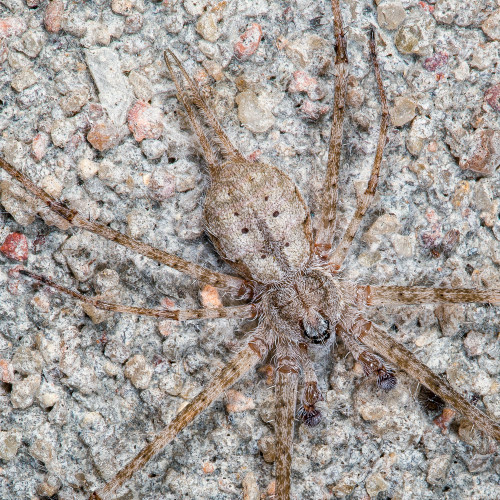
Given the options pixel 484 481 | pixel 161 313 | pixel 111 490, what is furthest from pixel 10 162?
pixel 484 481

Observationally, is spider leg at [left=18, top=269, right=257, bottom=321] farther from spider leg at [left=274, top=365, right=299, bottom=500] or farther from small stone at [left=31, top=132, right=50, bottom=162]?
small stone at [left=31, top=132, right=50, bottom=162]

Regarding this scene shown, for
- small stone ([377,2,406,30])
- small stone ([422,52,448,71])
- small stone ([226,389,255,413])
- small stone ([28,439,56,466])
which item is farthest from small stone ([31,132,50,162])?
small stone ([422,52,448,71])

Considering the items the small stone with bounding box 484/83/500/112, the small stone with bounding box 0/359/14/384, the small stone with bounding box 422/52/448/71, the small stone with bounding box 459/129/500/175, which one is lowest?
the small stone with bounding box 0/359/14/384

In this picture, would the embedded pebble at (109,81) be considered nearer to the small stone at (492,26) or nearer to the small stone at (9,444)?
the small stone at (9,444)

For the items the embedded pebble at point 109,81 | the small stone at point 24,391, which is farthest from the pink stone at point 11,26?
the small stone at point 24,391

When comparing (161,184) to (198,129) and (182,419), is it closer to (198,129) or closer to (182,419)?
(198,129)

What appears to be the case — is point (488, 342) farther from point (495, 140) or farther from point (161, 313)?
point (161, 313)
